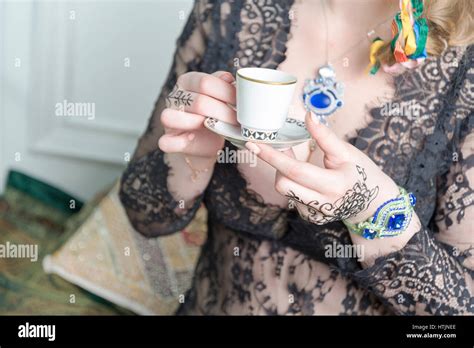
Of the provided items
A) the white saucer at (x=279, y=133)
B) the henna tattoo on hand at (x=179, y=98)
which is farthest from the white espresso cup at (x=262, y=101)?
the henna tattoo on hand at (x=179, y=98)

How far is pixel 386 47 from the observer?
106 cm

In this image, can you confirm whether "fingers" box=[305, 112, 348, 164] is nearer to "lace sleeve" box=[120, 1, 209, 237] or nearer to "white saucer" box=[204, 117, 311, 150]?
"white saucer" box=[204, 117, 311, 150]

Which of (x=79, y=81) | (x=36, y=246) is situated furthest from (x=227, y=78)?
(x=79, y=81)

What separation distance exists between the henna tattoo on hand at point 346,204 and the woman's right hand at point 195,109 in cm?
15

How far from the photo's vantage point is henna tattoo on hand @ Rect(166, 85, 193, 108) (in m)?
0.94

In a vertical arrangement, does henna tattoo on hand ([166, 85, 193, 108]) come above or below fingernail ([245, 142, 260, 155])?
above

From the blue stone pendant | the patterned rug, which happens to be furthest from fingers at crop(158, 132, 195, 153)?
the patterned rug

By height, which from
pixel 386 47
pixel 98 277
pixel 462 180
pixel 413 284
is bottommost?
pixel 98 277

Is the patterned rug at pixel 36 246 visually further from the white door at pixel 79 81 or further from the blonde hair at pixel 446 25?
the blonde hair at pixel 446 25

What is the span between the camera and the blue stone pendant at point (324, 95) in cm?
108
